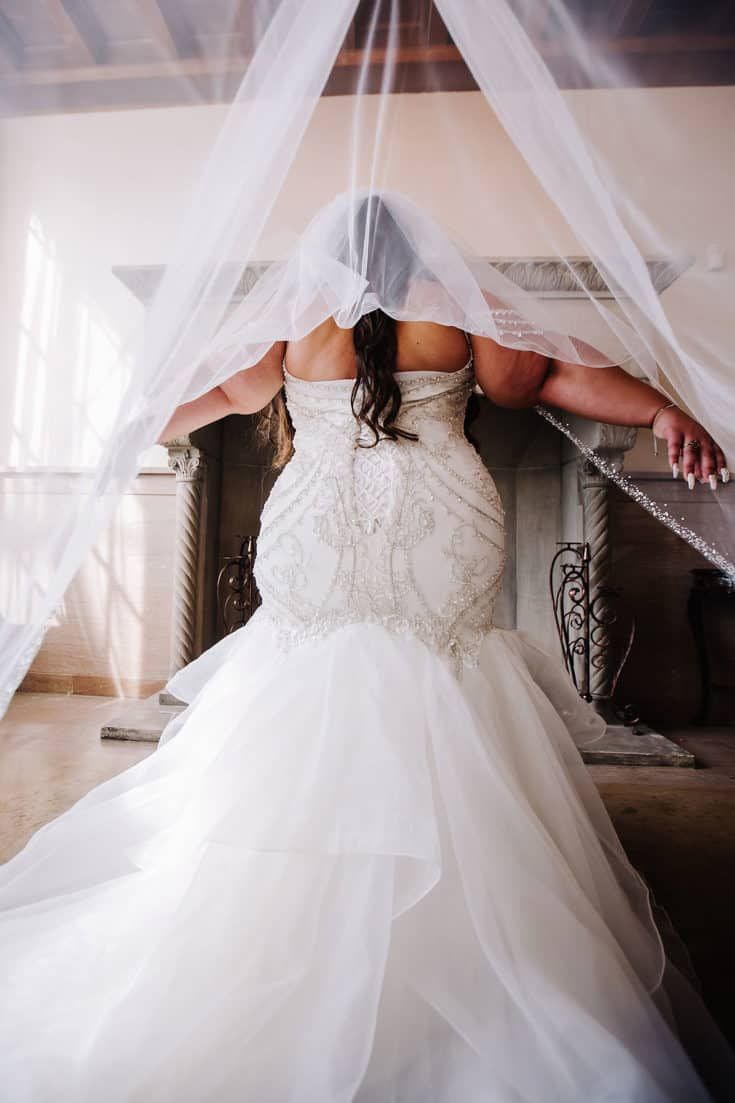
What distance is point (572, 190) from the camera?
80 cm

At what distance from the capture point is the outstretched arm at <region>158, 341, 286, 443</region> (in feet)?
3.40

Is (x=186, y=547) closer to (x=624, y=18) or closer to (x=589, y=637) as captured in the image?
(x=589, y=637)

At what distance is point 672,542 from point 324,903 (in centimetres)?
273

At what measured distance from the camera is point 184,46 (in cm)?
80

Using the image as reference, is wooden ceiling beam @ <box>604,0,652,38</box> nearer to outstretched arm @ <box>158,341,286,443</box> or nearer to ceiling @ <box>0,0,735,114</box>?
ceiling @ <box>0,0,735,114</box>

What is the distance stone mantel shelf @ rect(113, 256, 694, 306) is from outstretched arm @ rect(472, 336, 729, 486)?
99 mm

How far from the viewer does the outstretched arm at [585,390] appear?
3.07 ft

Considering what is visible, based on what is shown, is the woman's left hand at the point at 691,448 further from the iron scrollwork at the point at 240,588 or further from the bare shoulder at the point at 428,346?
the iron scrollwork at the point at 240,588

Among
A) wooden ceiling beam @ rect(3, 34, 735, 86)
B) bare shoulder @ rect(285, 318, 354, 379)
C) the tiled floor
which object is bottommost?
the tiled floor

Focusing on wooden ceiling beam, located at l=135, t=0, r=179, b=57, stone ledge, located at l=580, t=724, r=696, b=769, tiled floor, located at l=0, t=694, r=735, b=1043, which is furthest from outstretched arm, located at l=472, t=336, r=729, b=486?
stone ledge, located at l=580, t=724, r=696, b=769

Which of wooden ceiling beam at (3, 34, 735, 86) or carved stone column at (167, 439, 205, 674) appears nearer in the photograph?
wooden ceiling beam at (3, 34, 735, 86)

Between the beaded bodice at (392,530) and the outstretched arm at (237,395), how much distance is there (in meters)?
0.07

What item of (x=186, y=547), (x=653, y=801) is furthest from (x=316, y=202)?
(x=186, y=547)

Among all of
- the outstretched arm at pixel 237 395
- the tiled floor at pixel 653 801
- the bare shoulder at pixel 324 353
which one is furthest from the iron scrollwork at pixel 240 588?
the bare shoulder at pixel 324 353
